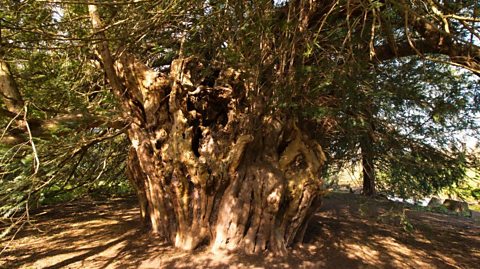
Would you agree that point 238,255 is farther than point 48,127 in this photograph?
Yes

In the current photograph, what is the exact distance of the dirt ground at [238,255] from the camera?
4613mm

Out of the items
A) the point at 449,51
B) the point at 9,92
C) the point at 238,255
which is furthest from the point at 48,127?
the point at 449,51

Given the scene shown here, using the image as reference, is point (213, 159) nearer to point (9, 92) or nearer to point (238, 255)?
point (238, 255)

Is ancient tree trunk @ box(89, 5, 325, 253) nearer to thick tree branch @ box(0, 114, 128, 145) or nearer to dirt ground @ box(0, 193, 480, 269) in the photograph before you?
dirt ground @ box(0, 193, 480, 269)

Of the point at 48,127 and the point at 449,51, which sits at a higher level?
the point at 449,51

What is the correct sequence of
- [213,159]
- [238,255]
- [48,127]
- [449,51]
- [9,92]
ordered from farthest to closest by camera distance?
[213,159]
[449,51]
[238,255]
[9,92]
[48,127]

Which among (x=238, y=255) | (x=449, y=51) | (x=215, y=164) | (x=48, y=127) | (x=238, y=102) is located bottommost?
(x=238, y=255)

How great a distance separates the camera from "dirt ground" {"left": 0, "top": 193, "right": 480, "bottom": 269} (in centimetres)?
461

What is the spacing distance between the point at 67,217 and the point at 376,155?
6.22 meters

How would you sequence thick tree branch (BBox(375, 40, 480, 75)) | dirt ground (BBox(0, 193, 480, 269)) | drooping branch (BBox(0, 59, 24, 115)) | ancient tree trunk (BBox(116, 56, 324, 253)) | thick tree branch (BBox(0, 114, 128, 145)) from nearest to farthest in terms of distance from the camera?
thick tree branch (BBox(0, 114, 128, 145))
thick tree branch (BBox(375, 40, 480, 75))
drooping branch (BBox(0, 59, 24, 115))
dirt ground (BBox(0, 193, 480, 269))
ancient tree trunk (BBox(116, 56, 324, 253))

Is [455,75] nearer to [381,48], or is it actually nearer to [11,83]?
[381,48]

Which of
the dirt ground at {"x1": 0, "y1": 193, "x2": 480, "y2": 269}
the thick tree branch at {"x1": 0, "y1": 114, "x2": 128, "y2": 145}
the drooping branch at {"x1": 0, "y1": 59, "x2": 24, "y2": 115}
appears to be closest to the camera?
the thick tree branch at {"x1": 0, "y1": 114, "x2": 128, "y2": 145}

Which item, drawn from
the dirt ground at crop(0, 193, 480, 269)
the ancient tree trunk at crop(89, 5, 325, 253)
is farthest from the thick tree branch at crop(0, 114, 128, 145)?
the dirt ground at crop(0, 193, 480, 269)

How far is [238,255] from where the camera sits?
4.72 metres
